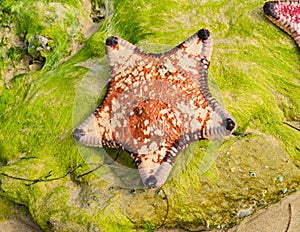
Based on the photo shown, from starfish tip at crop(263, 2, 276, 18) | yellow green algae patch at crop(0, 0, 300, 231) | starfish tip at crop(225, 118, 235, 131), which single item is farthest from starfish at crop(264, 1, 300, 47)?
starfish tip at crop(225, 118, 235, 131)

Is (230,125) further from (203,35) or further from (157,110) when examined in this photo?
(203,35)

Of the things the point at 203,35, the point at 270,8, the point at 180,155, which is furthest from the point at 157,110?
the point at 270,8

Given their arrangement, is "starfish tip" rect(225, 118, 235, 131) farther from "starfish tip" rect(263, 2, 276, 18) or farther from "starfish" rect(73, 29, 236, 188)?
"starfish tip" rect(263, 2, 276, 18)

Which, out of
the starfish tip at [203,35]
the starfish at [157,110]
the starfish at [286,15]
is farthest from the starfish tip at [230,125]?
the starfish at [286,15]

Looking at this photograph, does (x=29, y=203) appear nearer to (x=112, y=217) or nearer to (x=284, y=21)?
(x=112, y=217)

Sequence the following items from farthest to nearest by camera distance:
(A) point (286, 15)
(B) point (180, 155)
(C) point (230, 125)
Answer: (A) point (286, 15) → (B) point (180, 155) → (C) point (230, 125)

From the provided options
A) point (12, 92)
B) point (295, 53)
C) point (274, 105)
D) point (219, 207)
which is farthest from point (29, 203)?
point (295, 53)
